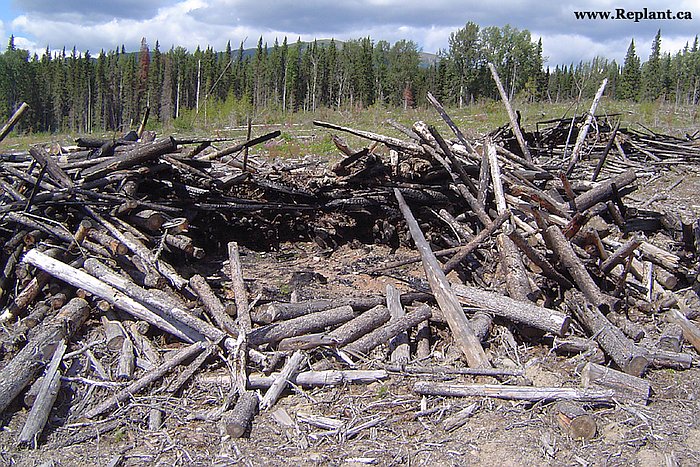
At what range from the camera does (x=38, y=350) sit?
4.03 meters

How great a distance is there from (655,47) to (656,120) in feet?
151

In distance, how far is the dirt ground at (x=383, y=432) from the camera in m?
3.29

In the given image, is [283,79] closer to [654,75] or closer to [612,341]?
[654,75]

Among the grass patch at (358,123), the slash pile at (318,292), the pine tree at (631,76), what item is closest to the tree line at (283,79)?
the pine tree at (631,76)

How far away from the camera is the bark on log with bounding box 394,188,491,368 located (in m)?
4.20

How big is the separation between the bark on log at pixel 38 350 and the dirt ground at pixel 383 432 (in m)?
0.19

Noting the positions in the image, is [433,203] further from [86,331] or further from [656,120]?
[656,120]

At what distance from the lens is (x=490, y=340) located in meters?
4.59

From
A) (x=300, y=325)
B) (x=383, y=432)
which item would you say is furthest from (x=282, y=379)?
(x=383, y=432)

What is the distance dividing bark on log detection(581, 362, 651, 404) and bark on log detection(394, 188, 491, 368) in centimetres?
74

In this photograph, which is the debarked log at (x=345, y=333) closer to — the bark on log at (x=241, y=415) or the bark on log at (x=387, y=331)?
the bark on log at (x=387, y=331)

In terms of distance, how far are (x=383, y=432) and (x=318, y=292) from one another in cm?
228

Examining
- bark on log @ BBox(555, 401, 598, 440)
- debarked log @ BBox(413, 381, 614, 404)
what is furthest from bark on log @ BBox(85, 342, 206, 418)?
bark on log @ BBox(555, 401, 598, 440)

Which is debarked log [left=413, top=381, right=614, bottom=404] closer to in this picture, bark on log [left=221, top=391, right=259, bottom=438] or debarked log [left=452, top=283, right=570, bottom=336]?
debarked log [left=452, top=283, right=570, bottom=336]
